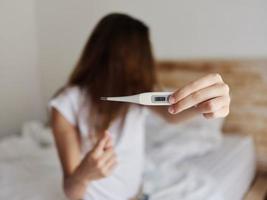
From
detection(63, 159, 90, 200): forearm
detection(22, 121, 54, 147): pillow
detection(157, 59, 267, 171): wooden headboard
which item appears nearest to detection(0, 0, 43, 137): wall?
detection(22, 121, 54, 147): pillow

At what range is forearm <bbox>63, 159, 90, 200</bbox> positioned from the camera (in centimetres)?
74

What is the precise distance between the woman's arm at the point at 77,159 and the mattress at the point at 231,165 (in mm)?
511

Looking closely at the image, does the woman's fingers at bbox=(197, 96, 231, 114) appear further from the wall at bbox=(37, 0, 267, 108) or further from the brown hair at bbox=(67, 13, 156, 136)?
the wall at bbox=(37, 0, 267, 108)

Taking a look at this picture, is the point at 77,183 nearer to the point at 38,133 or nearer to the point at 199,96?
the point at 199,96

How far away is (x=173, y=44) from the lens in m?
1.48

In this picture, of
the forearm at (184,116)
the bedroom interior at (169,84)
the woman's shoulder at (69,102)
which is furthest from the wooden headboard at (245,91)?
the woman's shoulder at (69,102)

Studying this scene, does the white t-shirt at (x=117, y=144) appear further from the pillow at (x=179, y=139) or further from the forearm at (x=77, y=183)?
the pillow at (x=179, y=139)

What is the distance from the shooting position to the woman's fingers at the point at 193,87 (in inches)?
22.3

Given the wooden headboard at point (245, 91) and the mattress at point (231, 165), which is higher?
the wooden headboard at point (245, 91)

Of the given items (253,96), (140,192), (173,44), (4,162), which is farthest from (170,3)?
(4,162)

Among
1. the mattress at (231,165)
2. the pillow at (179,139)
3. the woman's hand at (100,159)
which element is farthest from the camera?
the pillow at (179,139)

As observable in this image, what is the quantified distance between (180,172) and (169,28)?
57cm

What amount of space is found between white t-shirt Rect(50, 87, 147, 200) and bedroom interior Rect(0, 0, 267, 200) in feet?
0.43

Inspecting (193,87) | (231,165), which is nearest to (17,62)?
(193,87)
